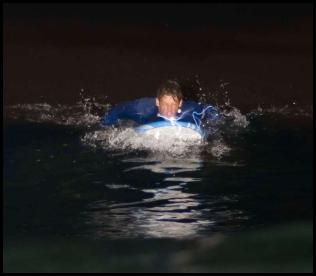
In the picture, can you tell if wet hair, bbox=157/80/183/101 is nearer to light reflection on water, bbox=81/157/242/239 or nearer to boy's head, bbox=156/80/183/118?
boy's head, bbox=156/80/183/118

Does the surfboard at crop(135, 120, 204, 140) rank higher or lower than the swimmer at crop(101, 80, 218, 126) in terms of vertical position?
lower

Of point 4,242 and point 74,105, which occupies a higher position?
point 74,105

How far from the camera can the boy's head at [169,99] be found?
704 centimetres

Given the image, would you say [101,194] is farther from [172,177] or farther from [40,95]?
[40,95]

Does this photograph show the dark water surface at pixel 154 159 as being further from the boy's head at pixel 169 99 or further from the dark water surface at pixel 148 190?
the boy's head at pixel 169 99

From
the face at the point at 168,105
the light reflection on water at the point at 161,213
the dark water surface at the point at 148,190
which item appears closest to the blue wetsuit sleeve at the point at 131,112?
the dark water surface at the point at 148,190

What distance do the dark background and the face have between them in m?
3.22

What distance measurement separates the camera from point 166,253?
140 inches

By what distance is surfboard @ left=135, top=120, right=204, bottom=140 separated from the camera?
22.8 ft

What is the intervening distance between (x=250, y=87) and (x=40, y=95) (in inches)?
141

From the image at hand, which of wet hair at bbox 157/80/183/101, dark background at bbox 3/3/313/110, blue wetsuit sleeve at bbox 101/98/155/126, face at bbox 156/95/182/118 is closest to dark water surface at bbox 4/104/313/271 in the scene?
blue wetsuit sleeve at bbox 101/98/155/126

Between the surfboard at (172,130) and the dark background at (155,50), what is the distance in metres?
3.27

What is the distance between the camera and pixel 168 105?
706 centimetres

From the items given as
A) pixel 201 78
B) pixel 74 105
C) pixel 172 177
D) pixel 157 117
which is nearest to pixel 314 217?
pixel 172 177
